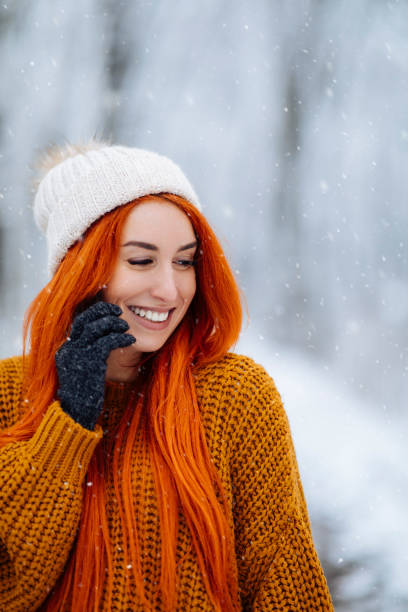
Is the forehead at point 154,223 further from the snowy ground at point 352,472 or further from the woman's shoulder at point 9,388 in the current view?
the snowy ground at point 352,472

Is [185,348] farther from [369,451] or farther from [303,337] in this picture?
[303,337]

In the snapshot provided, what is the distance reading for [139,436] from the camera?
4.26 feet

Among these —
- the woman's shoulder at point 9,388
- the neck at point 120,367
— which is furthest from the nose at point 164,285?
the woman's shoulder at point 9,388

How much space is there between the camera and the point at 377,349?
12.9 feet

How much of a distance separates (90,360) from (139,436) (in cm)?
25

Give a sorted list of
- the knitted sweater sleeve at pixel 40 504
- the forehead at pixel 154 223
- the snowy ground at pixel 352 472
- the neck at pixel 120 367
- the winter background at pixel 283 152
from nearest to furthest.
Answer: the knitted sweater sleeve at pixel 40 504 < the forehead at pixel 154 223 < the neck at pixel 120 367 < the snowy ground at pixel 352 472 < the winter background at pixel 283 152

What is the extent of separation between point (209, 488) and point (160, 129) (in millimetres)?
3072

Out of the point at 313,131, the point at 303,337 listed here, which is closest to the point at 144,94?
the point at 313,131

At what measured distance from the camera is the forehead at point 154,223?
1247 mm

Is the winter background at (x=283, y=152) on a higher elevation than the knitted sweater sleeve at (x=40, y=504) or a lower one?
higher

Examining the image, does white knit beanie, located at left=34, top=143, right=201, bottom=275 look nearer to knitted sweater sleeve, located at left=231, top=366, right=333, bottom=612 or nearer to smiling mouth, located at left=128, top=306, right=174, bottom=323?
smiling mouth, located at left=128, top=306, right=174, bottom=323

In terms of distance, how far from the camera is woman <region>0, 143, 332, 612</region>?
1144mm

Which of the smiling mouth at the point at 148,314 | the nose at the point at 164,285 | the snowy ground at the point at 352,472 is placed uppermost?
the nose at the point at 164,285

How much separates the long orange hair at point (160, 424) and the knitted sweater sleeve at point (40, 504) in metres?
0.06
